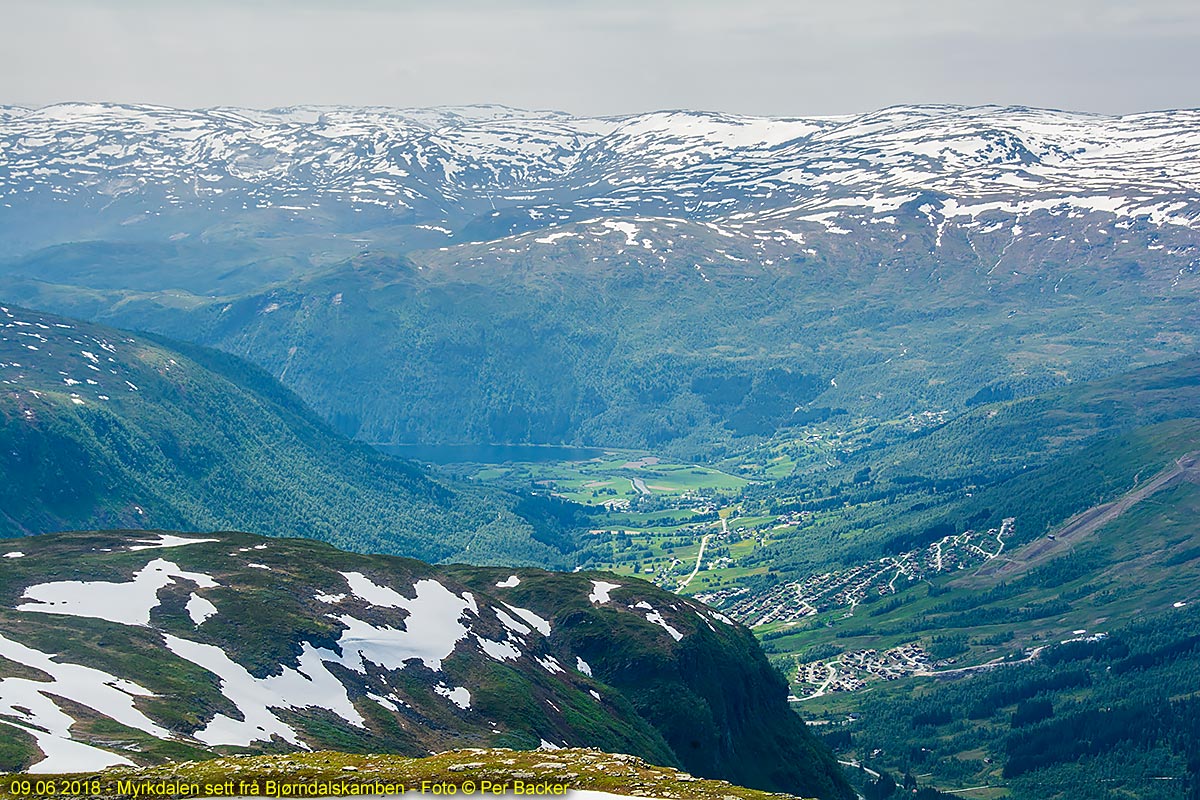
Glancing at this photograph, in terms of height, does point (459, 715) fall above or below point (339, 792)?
below

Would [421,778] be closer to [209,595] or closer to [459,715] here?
[459,715]

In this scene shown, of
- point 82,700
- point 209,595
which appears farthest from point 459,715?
point 82,700

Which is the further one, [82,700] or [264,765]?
[82,700]

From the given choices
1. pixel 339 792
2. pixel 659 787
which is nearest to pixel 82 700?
pixel 339 792

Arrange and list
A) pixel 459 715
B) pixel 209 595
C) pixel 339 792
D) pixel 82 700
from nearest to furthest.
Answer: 1. pixel 339 792
2. pixel 82 700
3. pixel 459 715
4. pixel 209 595

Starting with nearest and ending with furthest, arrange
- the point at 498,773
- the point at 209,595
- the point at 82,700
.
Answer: the point at 498,773, the point at 82,700, the point at 209,595

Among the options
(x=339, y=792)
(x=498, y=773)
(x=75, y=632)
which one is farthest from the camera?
(x=75, y=632)

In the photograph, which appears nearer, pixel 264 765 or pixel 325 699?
pixel 264 765

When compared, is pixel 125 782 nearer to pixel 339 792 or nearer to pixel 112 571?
pixel 339 792

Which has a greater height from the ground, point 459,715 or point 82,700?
point 82,700
